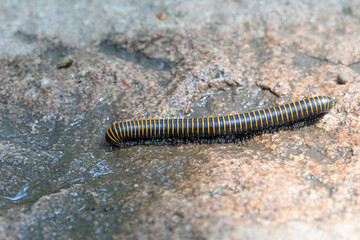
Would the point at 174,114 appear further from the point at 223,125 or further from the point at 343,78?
the point at 343,78

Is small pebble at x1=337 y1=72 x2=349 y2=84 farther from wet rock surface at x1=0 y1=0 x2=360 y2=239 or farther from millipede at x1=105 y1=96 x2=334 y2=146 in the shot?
millipede at x1=105 y1=96 x2=334 y2=146

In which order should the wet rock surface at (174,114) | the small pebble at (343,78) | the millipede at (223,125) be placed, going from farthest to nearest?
the small pebble at (343,78) < the millipede at (223,125) < the wet rock surface at (174,114)

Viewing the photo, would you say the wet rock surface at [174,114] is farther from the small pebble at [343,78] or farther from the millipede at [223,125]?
the millipede at [223,125]

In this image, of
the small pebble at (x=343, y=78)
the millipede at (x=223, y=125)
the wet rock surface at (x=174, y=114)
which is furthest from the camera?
the small pebble at (x=343, y=78)

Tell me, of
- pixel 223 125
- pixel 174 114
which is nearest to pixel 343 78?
pixel 223 125

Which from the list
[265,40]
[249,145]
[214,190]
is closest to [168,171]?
[214,190]

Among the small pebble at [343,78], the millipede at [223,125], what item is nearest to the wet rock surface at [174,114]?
the small pebble at [343,78]

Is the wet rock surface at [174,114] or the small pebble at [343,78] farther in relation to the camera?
the small pebble at [343,78]
